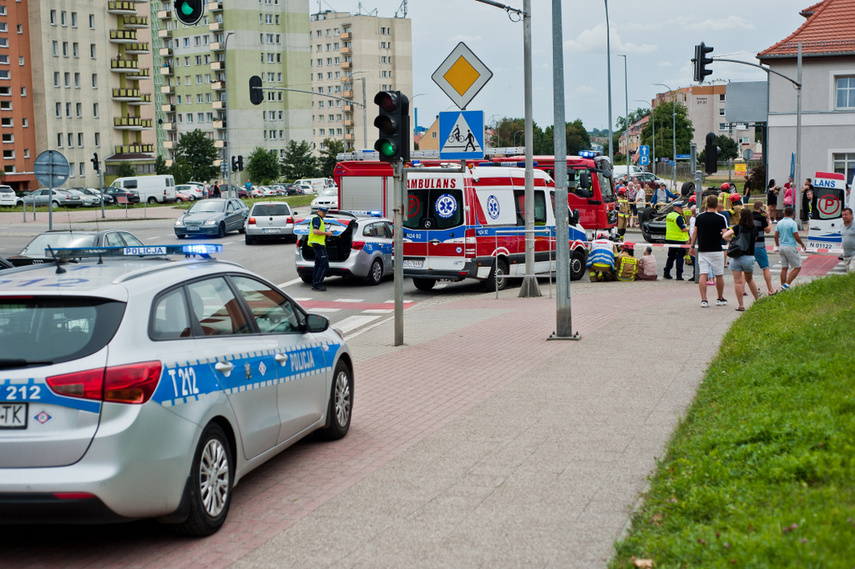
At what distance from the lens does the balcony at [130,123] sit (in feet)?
336

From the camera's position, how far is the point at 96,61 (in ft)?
327

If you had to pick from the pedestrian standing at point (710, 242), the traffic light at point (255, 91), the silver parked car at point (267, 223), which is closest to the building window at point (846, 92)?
the silver parked car at point (267, 223)

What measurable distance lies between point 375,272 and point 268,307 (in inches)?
655

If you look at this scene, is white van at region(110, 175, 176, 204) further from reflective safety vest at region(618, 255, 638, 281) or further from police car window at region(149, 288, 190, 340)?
police car window at region(149, 288, 190, 340)

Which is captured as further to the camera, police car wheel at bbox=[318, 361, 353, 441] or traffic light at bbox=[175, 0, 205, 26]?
traffic light at bbox=[175, 0, 205, 26]

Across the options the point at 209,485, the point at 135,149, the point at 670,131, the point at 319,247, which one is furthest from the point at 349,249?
the point at 670,131

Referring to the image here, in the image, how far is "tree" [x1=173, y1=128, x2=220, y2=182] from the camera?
9838 cm

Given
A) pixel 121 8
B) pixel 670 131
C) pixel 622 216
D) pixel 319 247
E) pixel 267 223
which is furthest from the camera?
pixel 670 131

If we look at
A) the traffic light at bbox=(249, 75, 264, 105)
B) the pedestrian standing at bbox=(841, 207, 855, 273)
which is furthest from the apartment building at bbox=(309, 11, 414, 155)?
the pedestrian standing at bbox=(841, 207, 855, 273)

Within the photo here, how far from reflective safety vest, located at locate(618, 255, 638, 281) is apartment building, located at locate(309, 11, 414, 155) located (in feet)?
396

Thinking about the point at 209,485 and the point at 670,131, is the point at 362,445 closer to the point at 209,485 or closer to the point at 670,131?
the point at 209,485

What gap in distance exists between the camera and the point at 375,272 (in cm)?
2348

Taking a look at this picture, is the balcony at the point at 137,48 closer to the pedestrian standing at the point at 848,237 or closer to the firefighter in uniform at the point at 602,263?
the firefighter in uniform at the point at 602,263

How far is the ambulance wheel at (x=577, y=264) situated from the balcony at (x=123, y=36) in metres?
89.0
